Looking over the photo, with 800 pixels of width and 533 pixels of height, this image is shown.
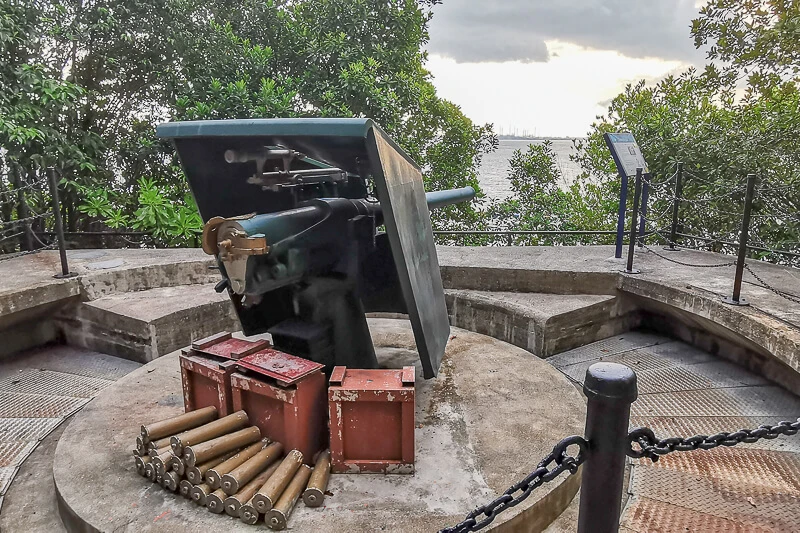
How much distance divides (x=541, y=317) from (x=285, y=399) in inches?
119

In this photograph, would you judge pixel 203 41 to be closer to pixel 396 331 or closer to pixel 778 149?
pixel 396 331

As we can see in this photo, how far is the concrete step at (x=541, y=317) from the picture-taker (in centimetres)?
488

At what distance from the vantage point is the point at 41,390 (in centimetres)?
430

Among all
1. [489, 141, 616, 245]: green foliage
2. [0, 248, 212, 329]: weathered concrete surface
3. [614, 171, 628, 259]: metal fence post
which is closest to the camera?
[0, 248, 212, 329]: weathered concrete surface

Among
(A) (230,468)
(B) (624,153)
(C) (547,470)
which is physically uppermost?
(B) (624,153)

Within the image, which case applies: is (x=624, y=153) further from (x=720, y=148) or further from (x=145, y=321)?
(x=145, y=321)

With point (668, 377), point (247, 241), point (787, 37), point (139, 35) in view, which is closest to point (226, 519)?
point (247, 241)

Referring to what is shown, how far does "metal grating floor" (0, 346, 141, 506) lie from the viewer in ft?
11.0

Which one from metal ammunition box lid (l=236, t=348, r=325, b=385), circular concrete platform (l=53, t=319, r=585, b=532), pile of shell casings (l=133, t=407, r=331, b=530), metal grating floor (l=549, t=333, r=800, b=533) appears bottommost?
metal grating floor (l=549, t=333, r=800, b=533)

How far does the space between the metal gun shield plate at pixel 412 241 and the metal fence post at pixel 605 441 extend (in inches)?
54.8

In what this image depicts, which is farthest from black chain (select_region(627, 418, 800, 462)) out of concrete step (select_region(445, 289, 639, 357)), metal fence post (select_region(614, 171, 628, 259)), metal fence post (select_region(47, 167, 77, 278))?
metal fence post (select_region(47, 167, 77, 278))

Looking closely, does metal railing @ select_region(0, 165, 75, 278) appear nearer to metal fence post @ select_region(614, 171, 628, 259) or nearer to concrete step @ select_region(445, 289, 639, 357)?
concrete step @ select_region(445, 289, 639, 357)

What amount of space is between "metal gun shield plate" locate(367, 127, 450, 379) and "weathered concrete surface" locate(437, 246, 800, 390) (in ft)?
6.99

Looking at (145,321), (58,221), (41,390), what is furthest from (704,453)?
(58,221)
